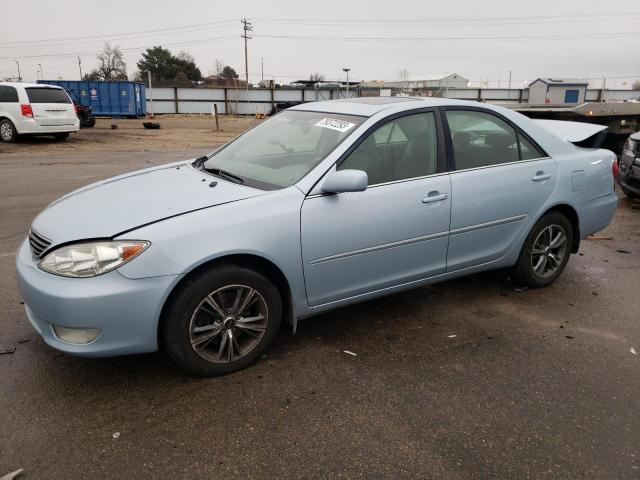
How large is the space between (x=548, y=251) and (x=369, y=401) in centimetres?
A: 247

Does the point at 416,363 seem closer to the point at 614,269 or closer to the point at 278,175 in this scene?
the point at 278,175

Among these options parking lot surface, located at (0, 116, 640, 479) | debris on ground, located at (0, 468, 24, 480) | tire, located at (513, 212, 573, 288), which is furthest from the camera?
tire, located at (513, 212, 573, 288)

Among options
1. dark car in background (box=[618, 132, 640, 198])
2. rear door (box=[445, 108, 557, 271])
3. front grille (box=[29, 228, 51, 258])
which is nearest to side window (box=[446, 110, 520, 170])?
rear door (box=[445, 108, 557, 271])

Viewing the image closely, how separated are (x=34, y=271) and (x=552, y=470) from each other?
283 centimetres

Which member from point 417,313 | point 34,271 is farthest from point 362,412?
point 34,271

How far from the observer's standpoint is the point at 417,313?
4.15 metres

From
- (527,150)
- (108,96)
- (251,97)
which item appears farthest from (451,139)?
(251,97)

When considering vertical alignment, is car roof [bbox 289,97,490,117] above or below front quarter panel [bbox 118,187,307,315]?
above

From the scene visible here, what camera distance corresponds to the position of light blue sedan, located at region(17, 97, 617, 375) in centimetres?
282

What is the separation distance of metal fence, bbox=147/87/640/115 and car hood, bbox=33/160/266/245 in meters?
38.8

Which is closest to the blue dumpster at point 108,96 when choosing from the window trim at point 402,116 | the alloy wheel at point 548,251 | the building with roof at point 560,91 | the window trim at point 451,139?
the building with roof at point 560,91

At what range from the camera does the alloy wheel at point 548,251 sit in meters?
4.50

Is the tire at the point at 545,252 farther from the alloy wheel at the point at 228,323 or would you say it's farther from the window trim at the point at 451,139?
the alloy wheel at the point at 228,323

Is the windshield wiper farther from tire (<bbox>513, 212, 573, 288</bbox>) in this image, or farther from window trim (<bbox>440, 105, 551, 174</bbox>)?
tire (<bbox>513, 212, 573, 288</bbox>)
